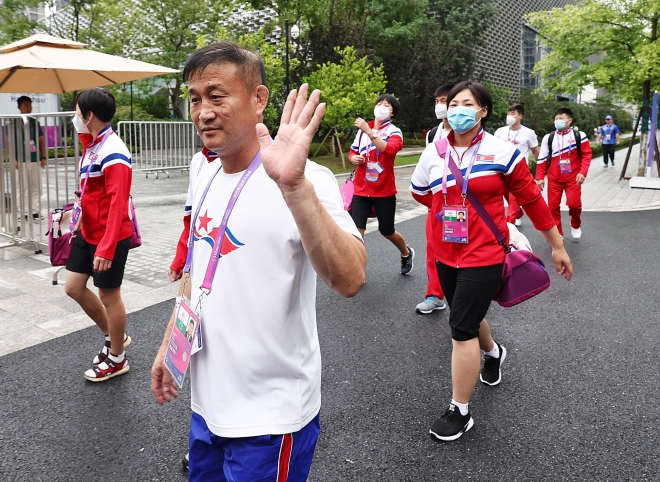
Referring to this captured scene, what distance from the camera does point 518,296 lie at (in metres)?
3.43

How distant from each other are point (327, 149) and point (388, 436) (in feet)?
73.3

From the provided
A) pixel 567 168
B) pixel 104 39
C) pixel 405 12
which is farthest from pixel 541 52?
pixel 567 168

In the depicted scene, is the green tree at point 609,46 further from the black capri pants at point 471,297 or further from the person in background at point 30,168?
the black capri pants at point 471,297

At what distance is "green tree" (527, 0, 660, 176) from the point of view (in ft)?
52.5

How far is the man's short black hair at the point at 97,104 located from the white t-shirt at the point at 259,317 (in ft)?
7.82

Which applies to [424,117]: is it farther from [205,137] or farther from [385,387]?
[205,137]

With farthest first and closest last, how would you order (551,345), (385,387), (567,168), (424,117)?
(424,117) < (567,168) < (551,345) < (385,387)

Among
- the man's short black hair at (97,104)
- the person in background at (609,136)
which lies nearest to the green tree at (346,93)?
the person in background at (609,136)

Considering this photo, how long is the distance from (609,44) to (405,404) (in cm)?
1611

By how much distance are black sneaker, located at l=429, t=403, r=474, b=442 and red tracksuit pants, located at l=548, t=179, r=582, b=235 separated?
605 centimetres

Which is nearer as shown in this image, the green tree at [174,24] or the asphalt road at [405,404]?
the asphalt road at [405,404]

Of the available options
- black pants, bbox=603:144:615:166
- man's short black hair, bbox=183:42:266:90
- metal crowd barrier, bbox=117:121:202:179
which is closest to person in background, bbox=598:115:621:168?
black pants, bbox=603:144:615:166

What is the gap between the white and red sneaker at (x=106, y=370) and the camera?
13.0 ft

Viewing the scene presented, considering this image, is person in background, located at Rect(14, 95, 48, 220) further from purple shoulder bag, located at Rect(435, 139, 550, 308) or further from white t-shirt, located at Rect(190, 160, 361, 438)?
white t-shirt, located at Rect(190, 160, 361, 438)
